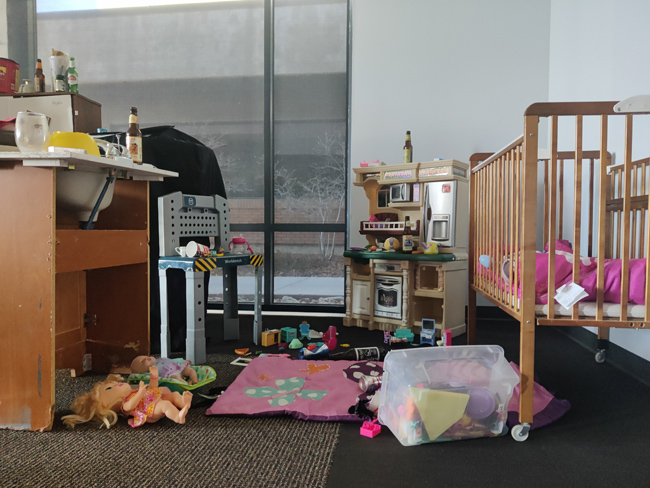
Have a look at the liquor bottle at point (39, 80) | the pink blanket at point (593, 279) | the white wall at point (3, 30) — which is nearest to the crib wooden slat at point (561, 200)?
the pink blanket at point (593, 279)

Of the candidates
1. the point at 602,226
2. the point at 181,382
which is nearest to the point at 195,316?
the point at 181,382

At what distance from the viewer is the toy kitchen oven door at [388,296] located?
2.90 m

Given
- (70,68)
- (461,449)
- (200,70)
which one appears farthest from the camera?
(200,70)

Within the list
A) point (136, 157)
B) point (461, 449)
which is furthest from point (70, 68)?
point (461, 449)

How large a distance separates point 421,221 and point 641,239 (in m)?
1.27

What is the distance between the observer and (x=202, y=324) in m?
2.18

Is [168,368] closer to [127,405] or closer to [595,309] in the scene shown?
[127,405]

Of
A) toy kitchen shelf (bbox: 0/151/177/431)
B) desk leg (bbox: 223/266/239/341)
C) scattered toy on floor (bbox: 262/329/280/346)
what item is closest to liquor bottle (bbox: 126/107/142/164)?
toy kitchen shelf (bbox: 0/151/177/431)

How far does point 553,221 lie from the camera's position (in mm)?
1459

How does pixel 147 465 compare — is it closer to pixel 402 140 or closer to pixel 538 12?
pixel 402 140

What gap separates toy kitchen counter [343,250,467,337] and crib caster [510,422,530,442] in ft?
4.39

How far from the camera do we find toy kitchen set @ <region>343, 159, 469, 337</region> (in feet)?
9.26

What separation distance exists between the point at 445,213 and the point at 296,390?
5.27ft

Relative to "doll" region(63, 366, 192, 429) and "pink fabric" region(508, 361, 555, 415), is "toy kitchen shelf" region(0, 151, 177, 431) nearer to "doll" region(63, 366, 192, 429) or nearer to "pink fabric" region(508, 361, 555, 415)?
"doll" region(63, 366, 192, 429)
